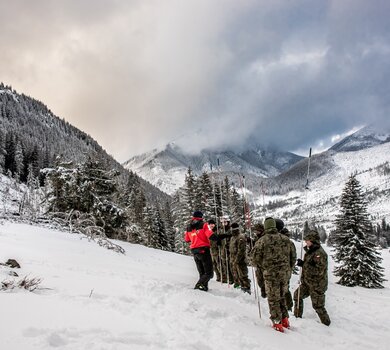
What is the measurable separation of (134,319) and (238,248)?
19.8ft

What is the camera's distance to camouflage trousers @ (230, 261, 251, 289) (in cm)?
1068

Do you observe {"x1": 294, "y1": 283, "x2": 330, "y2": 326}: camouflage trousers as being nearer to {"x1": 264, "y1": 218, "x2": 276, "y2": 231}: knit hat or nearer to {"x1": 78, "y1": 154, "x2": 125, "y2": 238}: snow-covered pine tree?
{"x1": 264, "y1": 218, "x2": 276, "y2": 231}: knit hat

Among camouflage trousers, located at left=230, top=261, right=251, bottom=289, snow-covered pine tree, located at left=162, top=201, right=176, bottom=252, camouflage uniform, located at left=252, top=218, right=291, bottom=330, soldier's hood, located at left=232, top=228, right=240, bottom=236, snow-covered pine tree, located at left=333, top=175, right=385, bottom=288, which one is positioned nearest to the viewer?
camouflage uniform, located at left=252, top=218, right=291, bottom=330

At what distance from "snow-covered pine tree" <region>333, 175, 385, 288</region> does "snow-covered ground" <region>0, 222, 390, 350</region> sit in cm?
1529

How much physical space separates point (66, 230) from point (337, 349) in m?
15.4

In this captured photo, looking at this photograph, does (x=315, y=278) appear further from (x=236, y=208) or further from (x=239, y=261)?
(x=236, y=208)

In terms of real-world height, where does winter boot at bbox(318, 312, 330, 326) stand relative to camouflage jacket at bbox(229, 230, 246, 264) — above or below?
below

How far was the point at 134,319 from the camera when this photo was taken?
18.1ft

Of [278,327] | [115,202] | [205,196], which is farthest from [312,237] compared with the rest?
[205,196]

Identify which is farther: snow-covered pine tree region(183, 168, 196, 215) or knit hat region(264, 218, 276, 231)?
snow-covered pine tree region(183, 168, 196, 215)

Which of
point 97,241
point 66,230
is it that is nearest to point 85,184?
point 66,230

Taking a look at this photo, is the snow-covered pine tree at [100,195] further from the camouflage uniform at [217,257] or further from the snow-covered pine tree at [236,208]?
the snow-covered pine tree at [236,208]

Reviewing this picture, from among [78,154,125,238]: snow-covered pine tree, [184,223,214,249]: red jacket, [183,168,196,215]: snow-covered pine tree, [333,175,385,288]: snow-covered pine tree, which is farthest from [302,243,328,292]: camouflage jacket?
[183,168,196,215]: snow-covered pine tree

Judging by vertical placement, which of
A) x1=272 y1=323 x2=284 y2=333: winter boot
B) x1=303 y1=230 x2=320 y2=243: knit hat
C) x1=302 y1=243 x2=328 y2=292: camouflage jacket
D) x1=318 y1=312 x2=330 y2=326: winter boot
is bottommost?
x1=318 y1=312 x2=330 y2=326: winter boot
